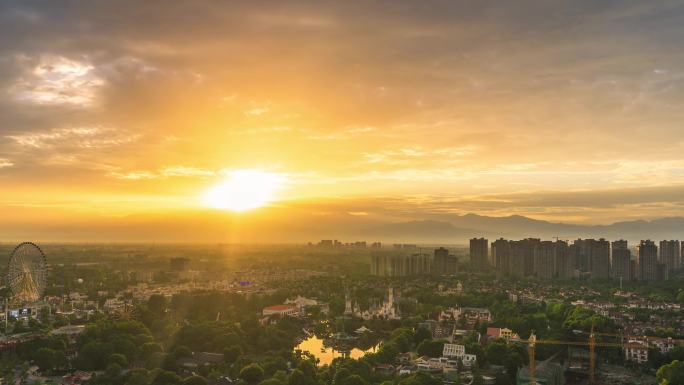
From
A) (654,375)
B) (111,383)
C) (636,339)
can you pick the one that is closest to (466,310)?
(636,339)

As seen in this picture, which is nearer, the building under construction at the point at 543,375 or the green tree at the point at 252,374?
the green tree at the point at 252,374

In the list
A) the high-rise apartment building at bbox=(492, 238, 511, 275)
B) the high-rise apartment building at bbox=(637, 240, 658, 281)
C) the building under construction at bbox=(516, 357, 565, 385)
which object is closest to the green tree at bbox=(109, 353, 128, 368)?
the building under construction at bbox=(516, 357, 565, 385)

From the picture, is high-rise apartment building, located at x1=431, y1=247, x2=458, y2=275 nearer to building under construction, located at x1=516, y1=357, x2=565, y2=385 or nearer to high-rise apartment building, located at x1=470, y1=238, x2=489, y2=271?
high-rise apartment building, located at x1=470, y1=238, x2=489, y2=271

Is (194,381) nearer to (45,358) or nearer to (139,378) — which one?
(139,378)

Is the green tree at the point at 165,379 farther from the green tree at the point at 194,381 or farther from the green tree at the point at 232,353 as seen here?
the green tree at the point at 232,353

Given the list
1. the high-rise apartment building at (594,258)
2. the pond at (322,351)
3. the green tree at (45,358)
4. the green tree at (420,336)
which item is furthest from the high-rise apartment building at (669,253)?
the green tree at (45,358)

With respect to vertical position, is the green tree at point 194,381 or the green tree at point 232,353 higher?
the green tree at point 194,381
